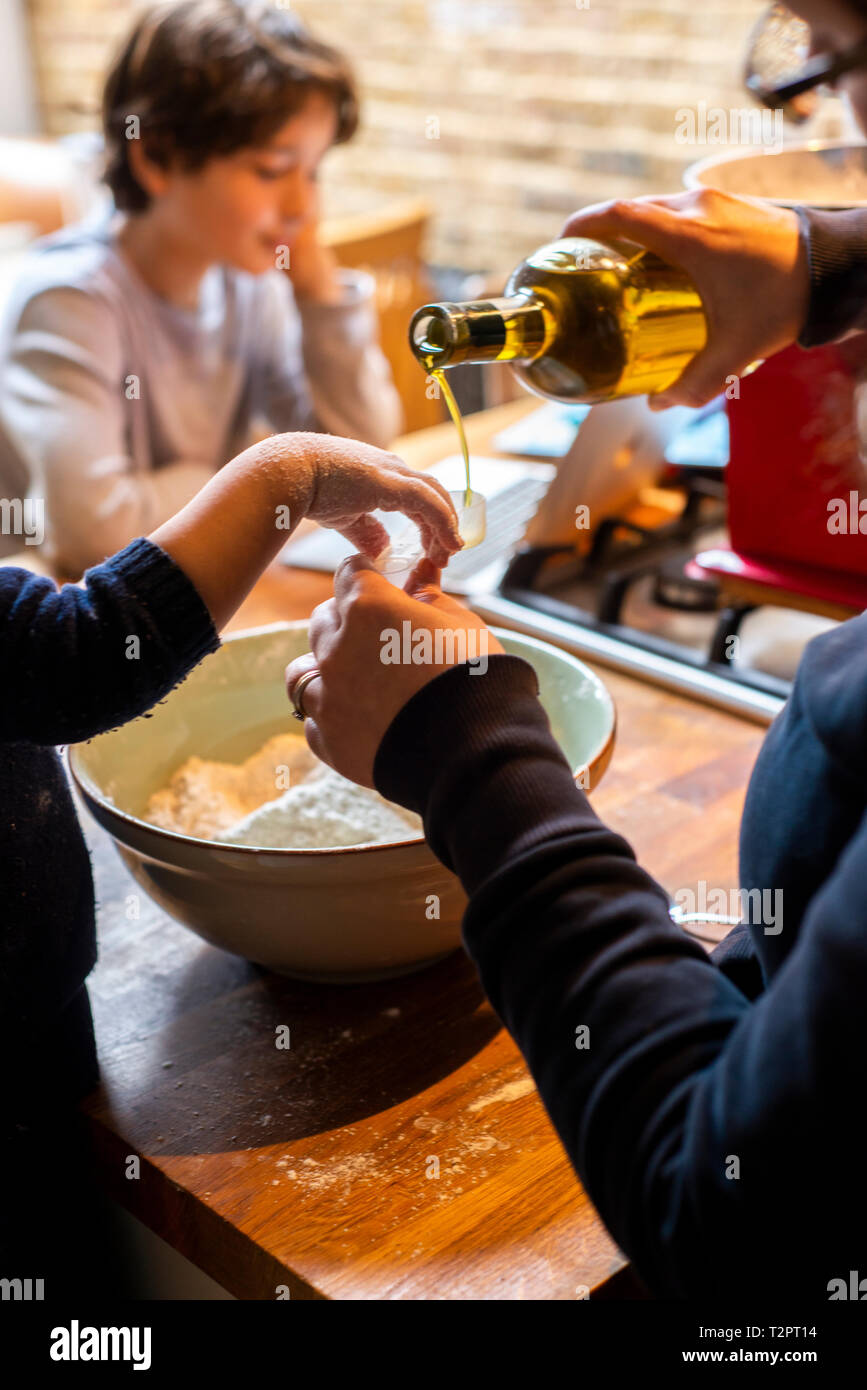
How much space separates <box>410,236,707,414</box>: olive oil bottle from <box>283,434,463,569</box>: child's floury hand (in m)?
0.09

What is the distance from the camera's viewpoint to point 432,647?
1.94 ft

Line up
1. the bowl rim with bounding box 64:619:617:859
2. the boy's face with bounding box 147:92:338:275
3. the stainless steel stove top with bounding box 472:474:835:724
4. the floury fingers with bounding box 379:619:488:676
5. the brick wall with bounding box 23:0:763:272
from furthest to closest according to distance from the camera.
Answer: the brick wall with bounding box 23:0:763:272 < the boy's face with bounding box 147:92:338:275 < the stainless steel stove top with bounding box 472:474:835:724 < the bowl rim with bounding box 64:619:617:859 < the floury fingers with bounding box 379:619:488:676

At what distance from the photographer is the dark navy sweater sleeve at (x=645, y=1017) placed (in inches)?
16.6

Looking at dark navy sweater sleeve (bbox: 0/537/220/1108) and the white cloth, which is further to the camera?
the white cloth

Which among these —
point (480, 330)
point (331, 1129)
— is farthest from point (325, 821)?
point (480, 330)

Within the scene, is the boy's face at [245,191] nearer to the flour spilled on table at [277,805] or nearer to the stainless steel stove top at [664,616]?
the stainless steel stove top at [664,616]

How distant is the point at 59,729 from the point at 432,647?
0.65 feet

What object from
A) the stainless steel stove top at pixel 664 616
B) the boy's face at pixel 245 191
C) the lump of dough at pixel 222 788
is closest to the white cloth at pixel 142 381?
the boy's face at pixel 245 191

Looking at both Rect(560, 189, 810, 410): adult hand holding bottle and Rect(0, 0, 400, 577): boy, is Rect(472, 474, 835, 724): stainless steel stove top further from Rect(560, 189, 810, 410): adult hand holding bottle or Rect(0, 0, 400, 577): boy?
Rect(0, 0, 400, 577): boy

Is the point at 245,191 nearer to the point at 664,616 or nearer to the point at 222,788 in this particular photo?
the point at 664,616

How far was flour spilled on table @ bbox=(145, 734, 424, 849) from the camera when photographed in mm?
805

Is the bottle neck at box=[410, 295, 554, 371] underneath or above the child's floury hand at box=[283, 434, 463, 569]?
above

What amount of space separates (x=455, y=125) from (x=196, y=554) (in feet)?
10.4

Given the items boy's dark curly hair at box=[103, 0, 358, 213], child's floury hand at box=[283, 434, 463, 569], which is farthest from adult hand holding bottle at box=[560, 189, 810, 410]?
boy's dark curly hair at box=[103, 0, 358, 213]
